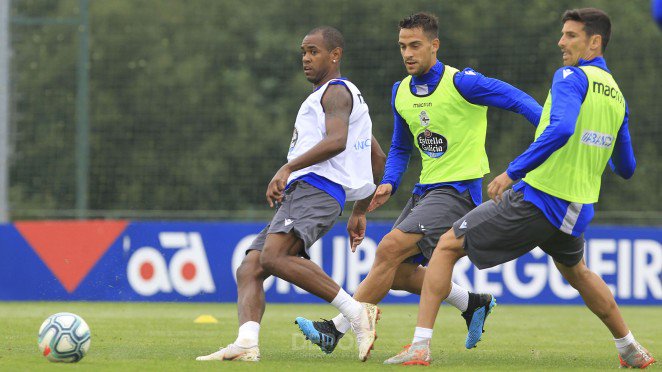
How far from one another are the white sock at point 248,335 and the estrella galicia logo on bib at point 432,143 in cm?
183

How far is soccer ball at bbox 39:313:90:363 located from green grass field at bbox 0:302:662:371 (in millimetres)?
83

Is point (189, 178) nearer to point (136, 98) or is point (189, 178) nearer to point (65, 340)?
point (136, 98)

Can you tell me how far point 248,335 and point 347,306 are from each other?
0.70m

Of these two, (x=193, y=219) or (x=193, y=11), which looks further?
(x=193, y=11)

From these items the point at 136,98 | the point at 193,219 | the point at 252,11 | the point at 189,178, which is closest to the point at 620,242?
the point at 193,219

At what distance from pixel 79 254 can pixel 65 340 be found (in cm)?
885

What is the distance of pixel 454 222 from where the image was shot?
7.95 metres

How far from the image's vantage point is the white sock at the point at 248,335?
7285mm

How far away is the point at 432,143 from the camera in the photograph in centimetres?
832

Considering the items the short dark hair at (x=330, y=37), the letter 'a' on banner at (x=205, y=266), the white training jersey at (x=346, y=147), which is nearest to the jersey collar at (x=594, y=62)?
the white training jersey at (x=346, y=147)

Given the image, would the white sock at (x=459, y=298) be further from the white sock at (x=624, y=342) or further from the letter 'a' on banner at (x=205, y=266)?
the letter 'a' on banner at (x=205, y=266)

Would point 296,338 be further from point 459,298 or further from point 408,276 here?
point 459,298

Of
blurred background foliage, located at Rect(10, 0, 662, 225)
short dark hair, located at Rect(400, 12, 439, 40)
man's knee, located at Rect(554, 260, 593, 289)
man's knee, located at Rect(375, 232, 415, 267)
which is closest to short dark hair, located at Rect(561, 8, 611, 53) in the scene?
short dark hair, located at Rect(400, 12, 439, 40)

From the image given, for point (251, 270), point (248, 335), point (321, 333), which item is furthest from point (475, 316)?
point (248, 335)
